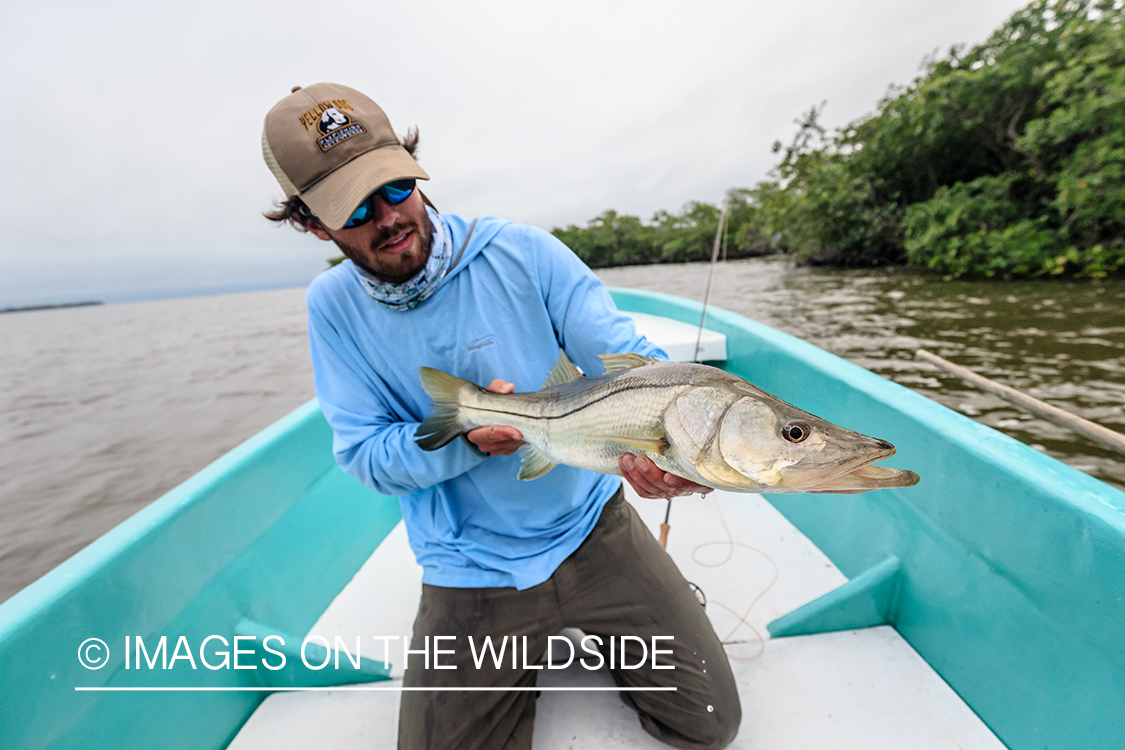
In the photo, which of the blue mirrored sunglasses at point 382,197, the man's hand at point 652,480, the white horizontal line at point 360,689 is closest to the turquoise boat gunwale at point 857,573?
the white horizontal line at point 360,689

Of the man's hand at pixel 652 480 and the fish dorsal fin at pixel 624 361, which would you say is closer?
the man's hand at pixel 652 480

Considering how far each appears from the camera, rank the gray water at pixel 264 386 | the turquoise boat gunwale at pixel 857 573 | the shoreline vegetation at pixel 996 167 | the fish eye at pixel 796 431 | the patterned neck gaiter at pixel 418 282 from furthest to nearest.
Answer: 1. the shoreline vegetation at pixel 996 167
2. the gray water at pixel 264 386
3. the patterned neck gaiter at pixel 418 282
4. the turquoise boat gunwale at pixel 857 573
5. the fish eye at pixel 796 431

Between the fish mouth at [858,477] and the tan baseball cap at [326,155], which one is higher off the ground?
the tan baseball cap at [326,155]

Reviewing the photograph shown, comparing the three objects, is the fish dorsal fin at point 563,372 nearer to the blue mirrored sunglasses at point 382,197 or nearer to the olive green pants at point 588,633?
the olive green pants at point 588,633

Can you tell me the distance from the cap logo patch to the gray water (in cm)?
514

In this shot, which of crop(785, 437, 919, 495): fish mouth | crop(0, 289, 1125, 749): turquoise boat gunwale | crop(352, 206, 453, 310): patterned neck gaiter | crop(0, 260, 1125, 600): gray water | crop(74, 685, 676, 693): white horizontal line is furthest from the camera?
crop(0, 260, 1125, 600): gray water

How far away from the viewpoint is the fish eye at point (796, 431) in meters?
1.14

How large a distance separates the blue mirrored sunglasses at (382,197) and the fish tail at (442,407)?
60 centimetres

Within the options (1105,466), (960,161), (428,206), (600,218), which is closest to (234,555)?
(428,206)

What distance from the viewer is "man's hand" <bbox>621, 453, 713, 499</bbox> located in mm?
1455

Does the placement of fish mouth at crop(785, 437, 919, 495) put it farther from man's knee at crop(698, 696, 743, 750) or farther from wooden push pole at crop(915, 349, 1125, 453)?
wooden push pole at crop(915, 349, 1125, 453)

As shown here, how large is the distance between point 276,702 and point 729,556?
2.47 meters

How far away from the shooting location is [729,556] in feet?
9.50

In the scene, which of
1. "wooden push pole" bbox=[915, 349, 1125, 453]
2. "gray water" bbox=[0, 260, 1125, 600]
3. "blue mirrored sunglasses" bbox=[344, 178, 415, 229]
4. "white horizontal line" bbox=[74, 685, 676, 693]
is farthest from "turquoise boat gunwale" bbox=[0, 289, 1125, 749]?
"gray water" bbox=[0, 260, 1125, 600]
